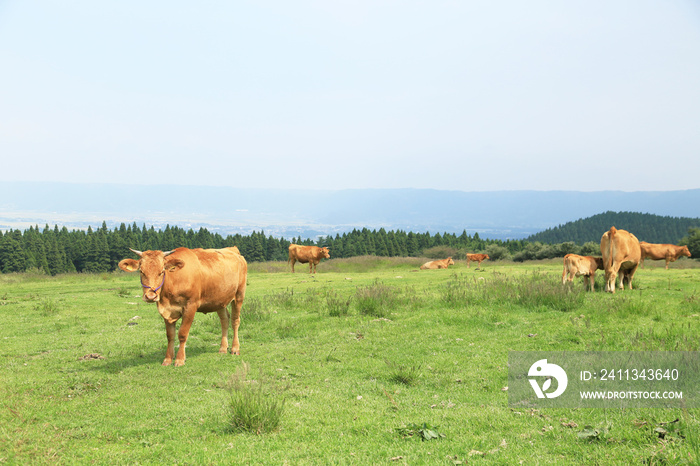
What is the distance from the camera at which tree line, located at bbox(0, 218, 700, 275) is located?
61.4 meters

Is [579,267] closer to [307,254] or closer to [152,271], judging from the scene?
[152,271]

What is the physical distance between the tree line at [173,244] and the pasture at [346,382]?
4694 cm

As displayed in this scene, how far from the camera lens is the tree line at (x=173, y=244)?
61406 millimetres

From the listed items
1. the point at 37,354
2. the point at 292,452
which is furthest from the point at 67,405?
the point at 37,354

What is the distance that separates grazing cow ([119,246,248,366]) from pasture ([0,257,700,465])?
39.0 inches

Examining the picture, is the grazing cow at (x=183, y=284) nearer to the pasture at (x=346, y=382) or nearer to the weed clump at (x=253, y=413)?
the pasture at (x=346, y=382)

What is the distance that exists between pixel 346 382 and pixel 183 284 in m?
4.28

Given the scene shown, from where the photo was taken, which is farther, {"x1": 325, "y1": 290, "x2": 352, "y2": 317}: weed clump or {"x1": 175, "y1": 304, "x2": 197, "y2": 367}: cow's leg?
{"x1": 325, "y1": 290, "x2": 352, "y2": 317}: weed clump

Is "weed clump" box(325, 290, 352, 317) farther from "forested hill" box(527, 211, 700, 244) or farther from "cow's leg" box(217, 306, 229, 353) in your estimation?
"forested hill" box(527, 211, 700, 244)

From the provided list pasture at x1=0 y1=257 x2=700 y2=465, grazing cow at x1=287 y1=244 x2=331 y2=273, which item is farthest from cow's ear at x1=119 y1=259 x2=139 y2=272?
grazing cow at x1=287 y1=244 x2=331 y2=273

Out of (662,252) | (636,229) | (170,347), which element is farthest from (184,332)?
(636,229)

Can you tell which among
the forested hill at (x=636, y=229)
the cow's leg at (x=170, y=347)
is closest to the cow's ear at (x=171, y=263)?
the cow's leg at (x=170, y=347)

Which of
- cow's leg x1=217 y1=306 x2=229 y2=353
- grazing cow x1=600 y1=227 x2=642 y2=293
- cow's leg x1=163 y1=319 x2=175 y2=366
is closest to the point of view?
cow's leg x1=163 y1=319 x2=175 y2=366

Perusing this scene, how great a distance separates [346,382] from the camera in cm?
849
